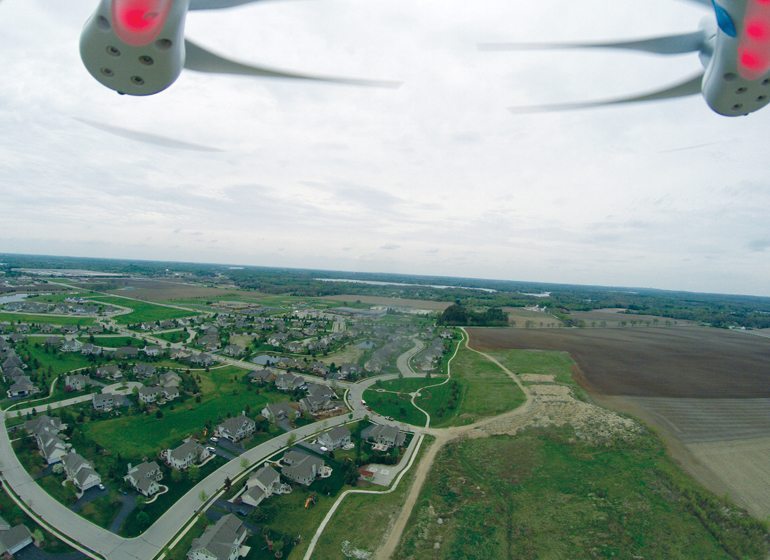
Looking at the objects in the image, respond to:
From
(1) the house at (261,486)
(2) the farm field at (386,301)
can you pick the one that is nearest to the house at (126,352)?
(1) the house at (261,486)

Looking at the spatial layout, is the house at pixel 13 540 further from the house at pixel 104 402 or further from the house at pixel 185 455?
the house at pixel 104 402

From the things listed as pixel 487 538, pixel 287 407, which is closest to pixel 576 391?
pixel 487 538

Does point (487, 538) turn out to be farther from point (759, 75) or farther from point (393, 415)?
point (759, 75)

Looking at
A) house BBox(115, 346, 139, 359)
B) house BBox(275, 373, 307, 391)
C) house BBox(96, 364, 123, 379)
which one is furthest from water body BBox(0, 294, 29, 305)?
house BBox(275, 373, 307, 391)

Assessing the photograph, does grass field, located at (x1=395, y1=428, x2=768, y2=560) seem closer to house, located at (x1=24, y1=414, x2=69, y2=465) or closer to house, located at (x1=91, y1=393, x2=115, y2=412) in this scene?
house, located at (x1=24, y1=414, x2=69, y2=465)

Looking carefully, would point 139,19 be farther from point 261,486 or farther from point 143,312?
point 143,312

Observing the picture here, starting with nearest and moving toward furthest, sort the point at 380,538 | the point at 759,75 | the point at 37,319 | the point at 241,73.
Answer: the point at 759,75
the point at 241,73
the point at 380,538
the point at 37,319
